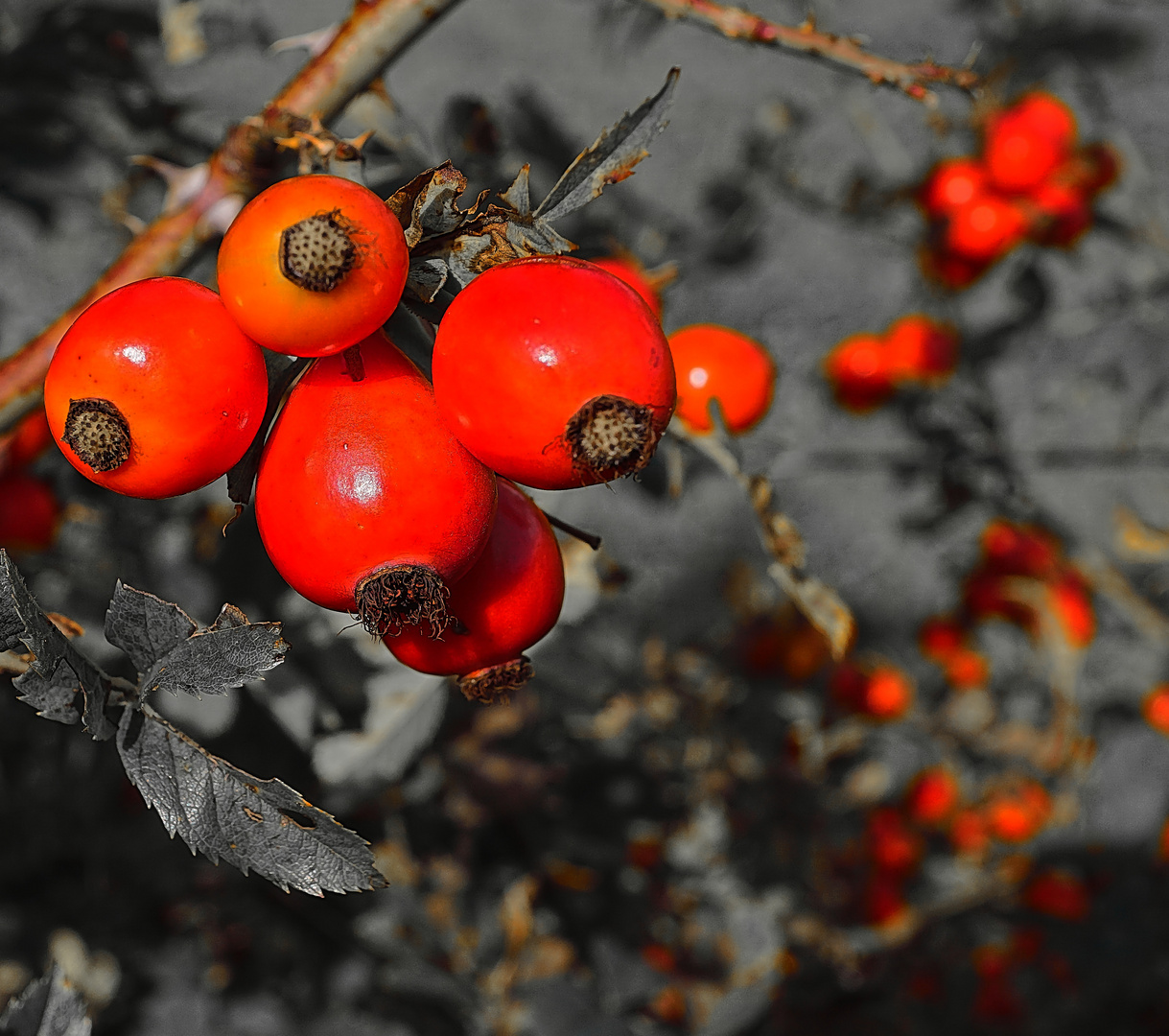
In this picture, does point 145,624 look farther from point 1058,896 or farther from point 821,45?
point 1058,896

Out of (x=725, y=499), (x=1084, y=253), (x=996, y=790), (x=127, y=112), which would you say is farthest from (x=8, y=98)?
(x=1084, y=253)

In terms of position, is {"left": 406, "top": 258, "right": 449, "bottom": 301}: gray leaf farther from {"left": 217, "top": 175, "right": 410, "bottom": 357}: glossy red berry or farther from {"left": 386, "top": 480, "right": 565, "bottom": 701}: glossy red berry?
{"left": 386, "top": 480, "right": 565, "bottom": 701}: glossy red berry

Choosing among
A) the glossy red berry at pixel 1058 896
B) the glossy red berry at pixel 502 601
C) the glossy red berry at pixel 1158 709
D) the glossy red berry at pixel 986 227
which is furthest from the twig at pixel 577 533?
the glossy red berry at pixel 1158 709

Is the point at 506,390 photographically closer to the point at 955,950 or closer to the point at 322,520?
the point at 322,520

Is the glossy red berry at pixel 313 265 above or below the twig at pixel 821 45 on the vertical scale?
below

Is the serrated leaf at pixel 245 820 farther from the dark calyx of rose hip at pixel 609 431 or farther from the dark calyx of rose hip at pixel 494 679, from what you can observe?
the dark calyx of rose hip at pixel 609 431

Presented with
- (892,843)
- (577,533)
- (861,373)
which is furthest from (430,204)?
(892,843)
